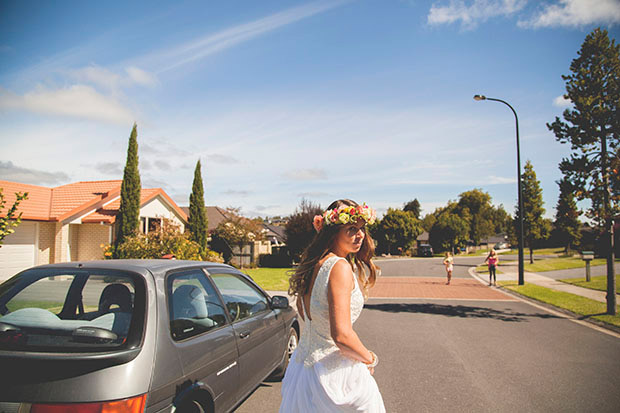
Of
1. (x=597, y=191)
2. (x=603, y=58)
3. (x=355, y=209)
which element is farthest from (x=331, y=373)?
(x=603, y=58)

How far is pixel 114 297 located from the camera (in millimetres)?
3129

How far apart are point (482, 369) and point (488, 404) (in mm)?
1374

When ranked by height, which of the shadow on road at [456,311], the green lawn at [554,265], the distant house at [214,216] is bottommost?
the green lawn at [554,265]

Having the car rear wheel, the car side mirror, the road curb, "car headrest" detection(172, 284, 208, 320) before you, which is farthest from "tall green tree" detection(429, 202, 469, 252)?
"car headrest" detection(172, 284, 208, 320)

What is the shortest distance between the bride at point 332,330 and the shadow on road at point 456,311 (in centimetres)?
866

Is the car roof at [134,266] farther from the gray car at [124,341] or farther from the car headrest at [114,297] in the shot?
the car headrest at [114,297]

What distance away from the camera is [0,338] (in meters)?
2.46

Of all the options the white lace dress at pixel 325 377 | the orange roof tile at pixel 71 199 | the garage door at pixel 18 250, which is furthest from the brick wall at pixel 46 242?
the white lace dress at pixel 325 377

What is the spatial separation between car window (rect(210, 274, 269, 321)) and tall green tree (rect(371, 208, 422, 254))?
5459 centimetres

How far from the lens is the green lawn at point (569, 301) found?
960 centimetres

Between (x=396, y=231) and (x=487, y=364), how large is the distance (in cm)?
5397

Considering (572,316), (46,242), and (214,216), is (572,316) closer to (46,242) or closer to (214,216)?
(46,242)

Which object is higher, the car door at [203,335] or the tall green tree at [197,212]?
the tall green tree at [197,212]

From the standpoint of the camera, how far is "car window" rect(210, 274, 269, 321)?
393cm
